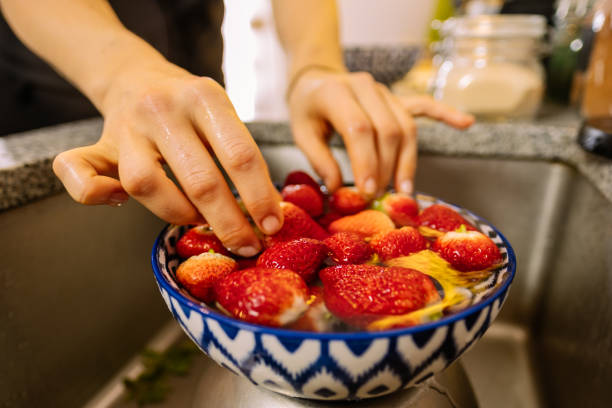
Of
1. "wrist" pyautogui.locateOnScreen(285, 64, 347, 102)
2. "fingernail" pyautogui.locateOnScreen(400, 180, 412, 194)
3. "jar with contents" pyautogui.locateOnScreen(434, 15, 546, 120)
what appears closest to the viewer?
"fingernail" pyautogui.locateOnScreen(400, 180, 412, 194)

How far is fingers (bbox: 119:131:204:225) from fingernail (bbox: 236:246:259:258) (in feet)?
0.19

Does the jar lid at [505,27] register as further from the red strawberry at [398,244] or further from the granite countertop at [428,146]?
the red strawberry at [398,244]

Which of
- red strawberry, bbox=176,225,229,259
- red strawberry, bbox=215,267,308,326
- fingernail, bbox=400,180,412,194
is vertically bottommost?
fingernail, bbox=400,180,412,194

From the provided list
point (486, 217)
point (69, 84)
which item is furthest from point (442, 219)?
point (69, 84)

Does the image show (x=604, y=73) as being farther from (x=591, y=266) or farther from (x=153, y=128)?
(x=153, y=128)

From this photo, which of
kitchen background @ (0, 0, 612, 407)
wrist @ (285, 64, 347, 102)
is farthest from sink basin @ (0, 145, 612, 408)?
wrist @ (285, 64, 347, 102)

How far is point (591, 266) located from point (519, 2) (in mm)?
1075

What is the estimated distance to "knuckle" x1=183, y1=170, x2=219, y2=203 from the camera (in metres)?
0.37

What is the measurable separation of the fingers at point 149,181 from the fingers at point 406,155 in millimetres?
302

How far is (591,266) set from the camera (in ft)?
1.82

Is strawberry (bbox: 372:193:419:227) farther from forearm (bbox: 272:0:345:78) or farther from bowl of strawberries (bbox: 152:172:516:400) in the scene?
forearm (bbox: 272:0:345:78)

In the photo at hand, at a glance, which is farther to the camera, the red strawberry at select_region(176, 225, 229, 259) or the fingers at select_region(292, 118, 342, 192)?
the fingers at select_region(292, 118, 342, 192)

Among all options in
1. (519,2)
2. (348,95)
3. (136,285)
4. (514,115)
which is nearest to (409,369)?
(348,95)

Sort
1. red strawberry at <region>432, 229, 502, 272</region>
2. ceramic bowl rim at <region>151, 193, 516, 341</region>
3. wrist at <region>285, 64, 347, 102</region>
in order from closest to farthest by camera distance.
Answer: ceramic bowl rim at <region>151, 193, 516, 341</region> → red strawberry at <region>432, 229, 502, 272</region> → wrist at <region>285, 64, 347, 102</region>
